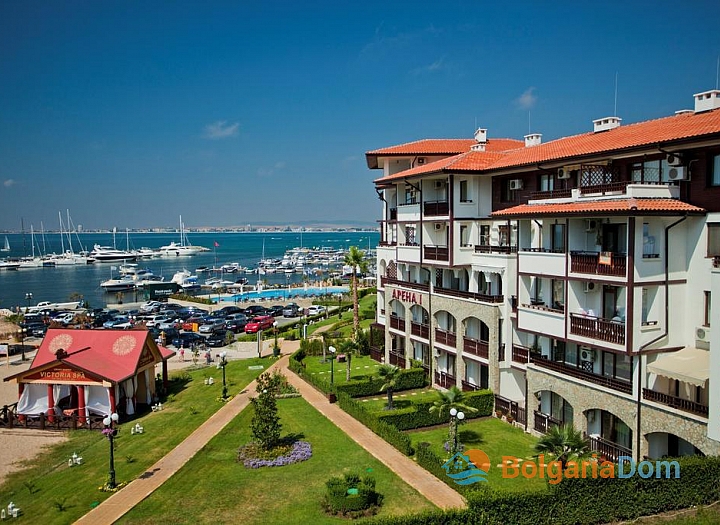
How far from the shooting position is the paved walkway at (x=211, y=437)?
21.1 metres

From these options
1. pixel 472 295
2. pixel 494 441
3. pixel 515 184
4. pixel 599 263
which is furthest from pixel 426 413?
pixel 515 184

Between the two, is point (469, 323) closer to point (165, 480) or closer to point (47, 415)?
point (165, 480)

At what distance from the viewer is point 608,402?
22.8m

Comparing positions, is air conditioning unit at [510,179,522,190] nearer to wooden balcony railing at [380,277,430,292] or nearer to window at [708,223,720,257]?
wooden balcony railing at [380,277,430,292]

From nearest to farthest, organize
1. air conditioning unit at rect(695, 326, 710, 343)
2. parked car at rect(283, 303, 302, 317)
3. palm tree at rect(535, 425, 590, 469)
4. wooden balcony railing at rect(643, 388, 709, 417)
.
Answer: palm tree at rect(535, 425, 590, 469) → wooden balcony railing at rect(643, 388, 709, 417) → air conditioning unit at rect(695, 326, 710, 343) → parked car at rect(283, 303, 302, 317)

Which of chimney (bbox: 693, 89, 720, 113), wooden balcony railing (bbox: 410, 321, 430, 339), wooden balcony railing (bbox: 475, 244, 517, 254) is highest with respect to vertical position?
chimney (bbox: 693, 89, 720, 113)

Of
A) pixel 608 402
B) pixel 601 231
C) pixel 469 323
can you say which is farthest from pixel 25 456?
pixel 601 231

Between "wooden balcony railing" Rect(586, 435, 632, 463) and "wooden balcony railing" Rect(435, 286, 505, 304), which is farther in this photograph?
"wooden balcony railing" Rect(435, 286, 505, 304)

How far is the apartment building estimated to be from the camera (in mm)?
21438

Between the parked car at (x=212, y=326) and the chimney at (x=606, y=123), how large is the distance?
48.8 m

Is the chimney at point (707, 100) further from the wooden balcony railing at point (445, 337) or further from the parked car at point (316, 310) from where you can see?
the parked car at point (316, 310)

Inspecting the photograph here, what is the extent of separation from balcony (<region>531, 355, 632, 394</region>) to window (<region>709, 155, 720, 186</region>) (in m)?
8.25

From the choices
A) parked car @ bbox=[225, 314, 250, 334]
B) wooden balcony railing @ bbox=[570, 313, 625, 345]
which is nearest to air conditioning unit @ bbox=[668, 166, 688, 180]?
wooden balcony railing @ bbox=[570, 313, 625, 345]

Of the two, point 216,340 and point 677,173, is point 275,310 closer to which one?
point 216,340
